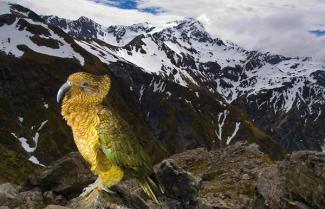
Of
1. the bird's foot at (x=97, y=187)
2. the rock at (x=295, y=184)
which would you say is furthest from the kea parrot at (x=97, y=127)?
the rock at (x=295, y=184)

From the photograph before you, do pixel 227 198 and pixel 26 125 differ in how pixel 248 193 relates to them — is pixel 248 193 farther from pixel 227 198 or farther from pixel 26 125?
pixel 26 125

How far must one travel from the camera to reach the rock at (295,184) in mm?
29669

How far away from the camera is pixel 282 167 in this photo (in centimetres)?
3144

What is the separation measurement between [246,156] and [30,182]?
19041 millimetres

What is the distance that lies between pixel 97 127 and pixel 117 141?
19.7 inches

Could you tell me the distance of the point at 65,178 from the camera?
37250 mm

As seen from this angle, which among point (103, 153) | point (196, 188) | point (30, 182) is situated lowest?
point (30, 182)

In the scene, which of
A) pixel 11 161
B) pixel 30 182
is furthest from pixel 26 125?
pixel 30 182

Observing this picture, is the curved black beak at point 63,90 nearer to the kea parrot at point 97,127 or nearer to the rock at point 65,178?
the kea parrot at point 97,127

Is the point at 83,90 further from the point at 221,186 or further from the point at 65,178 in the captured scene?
the point at 65,178

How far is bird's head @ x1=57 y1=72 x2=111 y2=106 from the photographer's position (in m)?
9.65

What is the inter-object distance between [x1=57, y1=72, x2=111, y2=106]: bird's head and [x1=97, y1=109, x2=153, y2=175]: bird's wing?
1.17 feet

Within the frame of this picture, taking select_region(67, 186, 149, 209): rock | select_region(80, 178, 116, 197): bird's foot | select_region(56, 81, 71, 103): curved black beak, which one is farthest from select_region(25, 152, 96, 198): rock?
select_region(56, 81, 71, 103): curved black beak

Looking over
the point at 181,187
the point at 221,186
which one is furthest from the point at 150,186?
the point at 221,186
